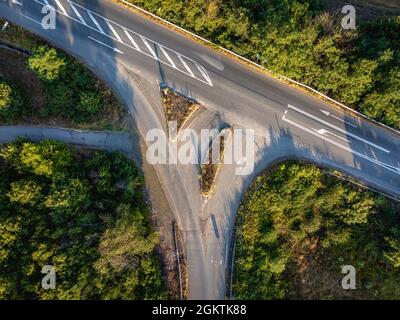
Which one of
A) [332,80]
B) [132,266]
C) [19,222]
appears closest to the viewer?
[19,222]

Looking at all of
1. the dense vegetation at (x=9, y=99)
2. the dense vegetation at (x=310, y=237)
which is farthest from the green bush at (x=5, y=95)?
the dense vegetation at (x=310, y=237)

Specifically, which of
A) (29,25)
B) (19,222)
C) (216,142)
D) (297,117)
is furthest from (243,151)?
(29,25)

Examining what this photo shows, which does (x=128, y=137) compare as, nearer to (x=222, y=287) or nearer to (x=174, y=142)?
(x=174, y=142)

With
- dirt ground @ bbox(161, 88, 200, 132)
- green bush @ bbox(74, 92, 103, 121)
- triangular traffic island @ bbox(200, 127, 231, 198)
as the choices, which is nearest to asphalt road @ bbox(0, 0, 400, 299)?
triangular traffic island @ bbox(200, 127, 231, 198)

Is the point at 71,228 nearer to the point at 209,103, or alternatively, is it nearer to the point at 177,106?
the point at 177,106

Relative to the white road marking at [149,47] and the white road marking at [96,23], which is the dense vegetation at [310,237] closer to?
the white road marking at [149,47]

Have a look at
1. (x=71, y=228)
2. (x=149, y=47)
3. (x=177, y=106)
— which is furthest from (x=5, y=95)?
(x=177, y=106)

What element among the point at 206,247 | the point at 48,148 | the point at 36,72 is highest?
the point at 36,72
